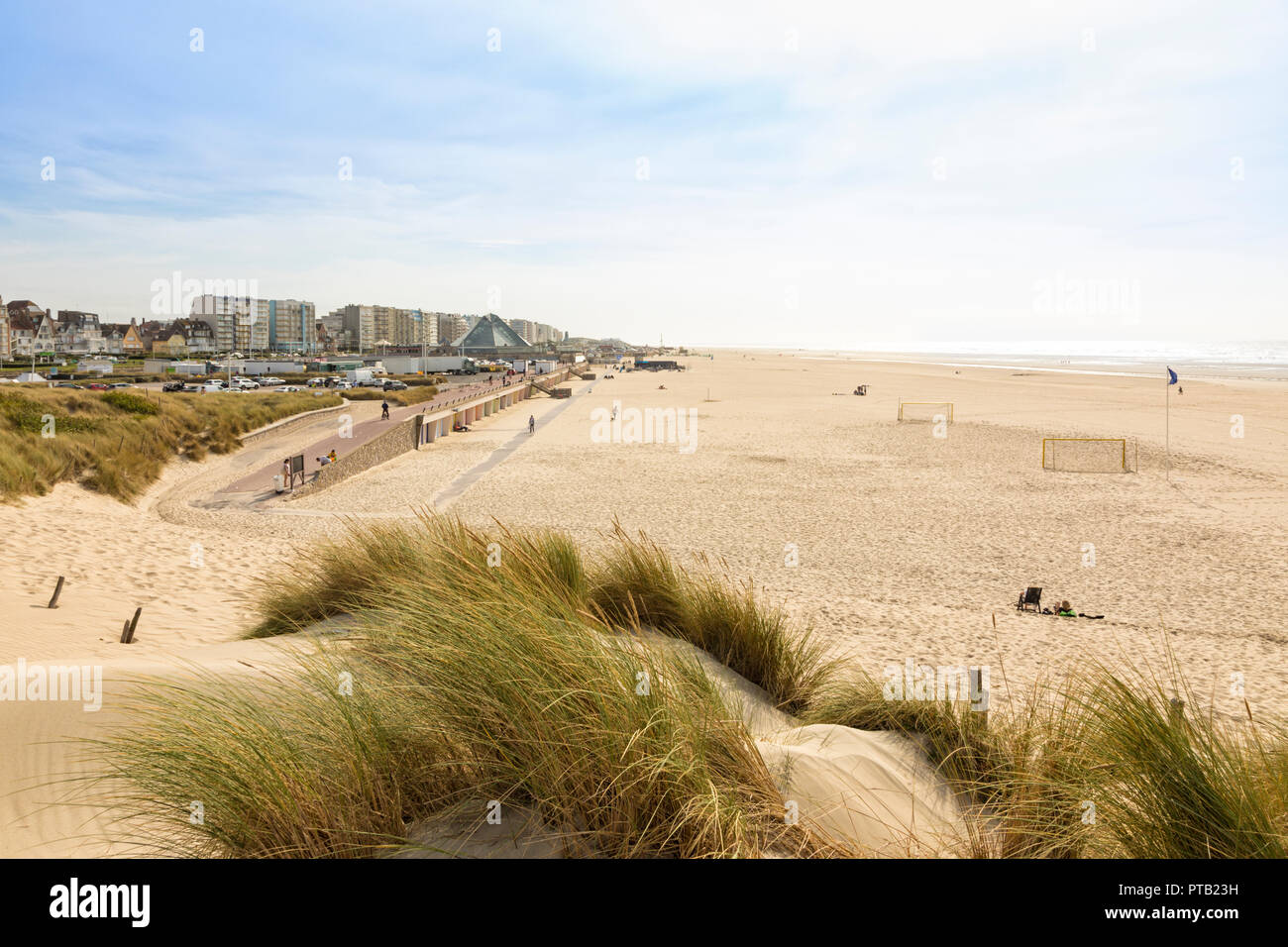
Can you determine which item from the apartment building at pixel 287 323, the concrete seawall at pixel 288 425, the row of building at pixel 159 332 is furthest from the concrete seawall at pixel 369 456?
the apartment building at pixel 287 323

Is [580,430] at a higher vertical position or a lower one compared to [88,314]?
lower

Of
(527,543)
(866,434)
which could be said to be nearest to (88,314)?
(866,434)

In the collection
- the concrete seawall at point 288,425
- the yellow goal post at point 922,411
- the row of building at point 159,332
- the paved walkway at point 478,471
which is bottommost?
the paved walkway at point 478,471

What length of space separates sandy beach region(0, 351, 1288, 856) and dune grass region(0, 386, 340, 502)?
0.67m

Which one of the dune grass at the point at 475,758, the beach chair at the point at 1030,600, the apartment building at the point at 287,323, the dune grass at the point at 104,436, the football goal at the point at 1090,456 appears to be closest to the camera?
the dune grass at the point at 475,758

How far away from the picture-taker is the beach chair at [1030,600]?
909 centimetres

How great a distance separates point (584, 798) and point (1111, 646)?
7.35 m

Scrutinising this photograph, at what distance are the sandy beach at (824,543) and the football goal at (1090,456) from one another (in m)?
0.84

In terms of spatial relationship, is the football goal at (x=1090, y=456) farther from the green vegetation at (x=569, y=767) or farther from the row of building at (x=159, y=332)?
the row of building at (x=159, y=332)

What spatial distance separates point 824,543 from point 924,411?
97.2ft

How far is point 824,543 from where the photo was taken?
1303 centimetres

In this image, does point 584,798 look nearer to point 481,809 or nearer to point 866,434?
point 481,809

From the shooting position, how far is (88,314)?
461 ft

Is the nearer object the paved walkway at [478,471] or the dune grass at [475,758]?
the dune grass at [475,758]
